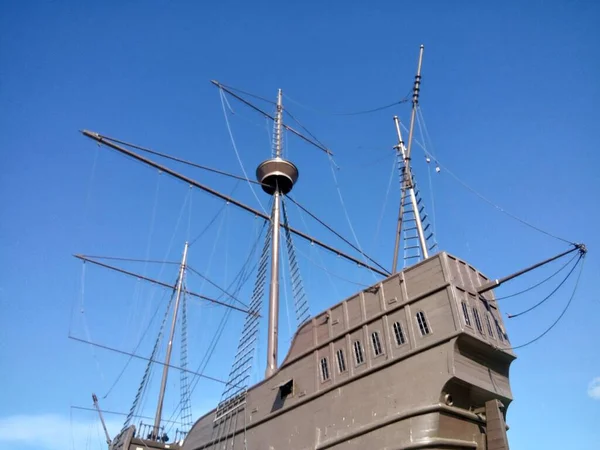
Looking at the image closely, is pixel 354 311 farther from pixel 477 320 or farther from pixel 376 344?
pixel 477 320

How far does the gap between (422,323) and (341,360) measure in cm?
223

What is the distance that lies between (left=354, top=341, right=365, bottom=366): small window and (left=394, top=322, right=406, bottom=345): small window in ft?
3.08

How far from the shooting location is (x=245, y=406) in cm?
1308

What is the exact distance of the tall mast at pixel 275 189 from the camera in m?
15.2

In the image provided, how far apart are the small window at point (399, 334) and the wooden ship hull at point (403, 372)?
2cm

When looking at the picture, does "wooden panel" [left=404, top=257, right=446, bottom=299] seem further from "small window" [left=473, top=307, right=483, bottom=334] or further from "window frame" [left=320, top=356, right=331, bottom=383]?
"window frame" [left=320, top=356, right=331, bottom=383]

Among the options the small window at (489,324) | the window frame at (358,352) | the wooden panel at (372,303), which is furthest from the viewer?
the wooden panel at (372,303)

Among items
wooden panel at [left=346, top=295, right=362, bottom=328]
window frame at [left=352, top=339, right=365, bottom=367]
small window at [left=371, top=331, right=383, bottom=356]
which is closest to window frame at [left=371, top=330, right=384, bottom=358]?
small window at [left=371, top=331, right=383, bottom=356]

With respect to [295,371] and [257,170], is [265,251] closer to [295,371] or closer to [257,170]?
[257,170]

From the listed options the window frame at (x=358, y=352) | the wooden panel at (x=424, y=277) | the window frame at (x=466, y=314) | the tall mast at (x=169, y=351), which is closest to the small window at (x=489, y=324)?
the window frame at (x=466, y=314)

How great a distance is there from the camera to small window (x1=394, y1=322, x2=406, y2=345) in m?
9.47

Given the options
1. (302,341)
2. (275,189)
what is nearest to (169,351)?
(275,189)

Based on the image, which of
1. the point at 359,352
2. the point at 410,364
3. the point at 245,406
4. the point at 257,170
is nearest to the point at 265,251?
the point at 257,170

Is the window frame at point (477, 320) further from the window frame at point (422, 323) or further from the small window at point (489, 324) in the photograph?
the window frame at point (422, 323)
